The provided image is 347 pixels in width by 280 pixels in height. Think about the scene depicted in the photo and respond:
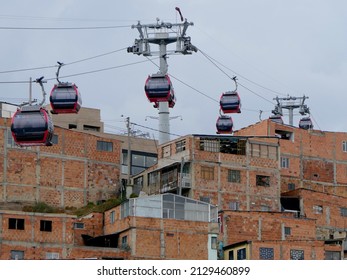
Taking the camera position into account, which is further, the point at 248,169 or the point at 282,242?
the point at 248,169

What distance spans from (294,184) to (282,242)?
20033 mm

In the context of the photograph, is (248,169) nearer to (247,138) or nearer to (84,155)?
(247,138)

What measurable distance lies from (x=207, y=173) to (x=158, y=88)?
10.2 m

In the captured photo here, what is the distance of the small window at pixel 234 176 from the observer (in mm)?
80312

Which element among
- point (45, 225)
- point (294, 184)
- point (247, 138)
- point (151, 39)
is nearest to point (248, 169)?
point (247, 138)

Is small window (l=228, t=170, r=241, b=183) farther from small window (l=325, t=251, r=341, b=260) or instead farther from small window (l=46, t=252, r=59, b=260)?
small window (l=46, t=252, r=59, b=260)

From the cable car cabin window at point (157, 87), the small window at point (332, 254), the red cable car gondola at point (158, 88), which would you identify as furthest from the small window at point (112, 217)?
the small window at point (332, 254)

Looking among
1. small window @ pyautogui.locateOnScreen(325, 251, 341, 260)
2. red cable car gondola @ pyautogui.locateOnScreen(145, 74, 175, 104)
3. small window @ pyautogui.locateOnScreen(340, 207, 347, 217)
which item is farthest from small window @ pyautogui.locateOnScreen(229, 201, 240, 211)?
red cable car gondola @ pyautogui.locateOnScreen(145, 74, 175, 104)

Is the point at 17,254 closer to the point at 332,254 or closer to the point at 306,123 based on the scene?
the point at 332,254

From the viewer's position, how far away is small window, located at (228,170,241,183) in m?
80.3

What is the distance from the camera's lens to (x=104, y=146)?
83.6m

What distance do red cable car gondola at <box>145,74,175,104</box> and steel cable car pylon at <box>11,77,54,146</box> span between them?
1037 centimetres

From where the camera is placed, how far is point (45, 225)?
2598 inches

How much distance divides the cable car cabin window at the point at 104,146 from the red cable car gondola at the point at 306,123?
91.7ft
